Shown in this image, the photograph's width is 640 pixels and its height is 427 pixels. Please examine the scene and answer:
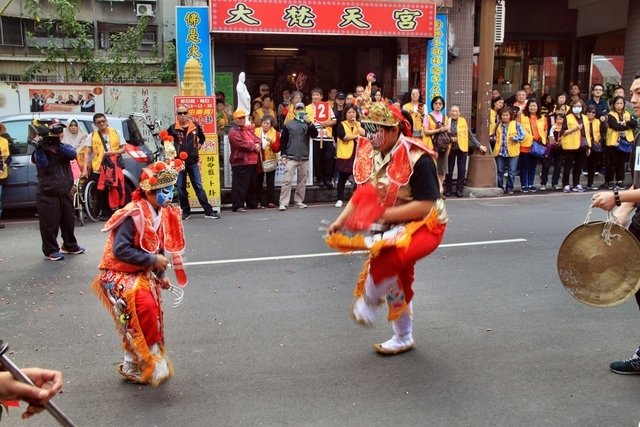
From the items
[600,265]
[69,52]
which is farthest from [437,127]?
[69,52]

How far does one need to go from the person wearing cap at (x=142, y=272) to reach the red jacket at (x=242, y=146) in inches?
266

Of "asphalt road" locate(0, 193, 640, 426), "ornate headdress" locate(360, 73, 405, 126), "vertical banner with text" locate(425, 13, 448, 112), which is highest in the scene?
"vertical banner with text" locate(425, 13, 448, 112)

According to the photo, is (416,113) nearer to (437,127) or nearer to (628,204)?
(437,127)

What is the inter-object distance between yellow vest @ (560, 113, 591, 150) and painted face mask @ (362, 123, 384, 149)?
989 cm

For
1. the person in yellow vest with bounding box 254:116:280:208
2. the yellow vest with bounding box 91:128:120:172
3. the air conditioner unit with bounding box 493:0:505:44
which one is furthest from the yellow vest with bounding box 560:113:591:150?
the yellow vest with bounding box 91:128:120:172

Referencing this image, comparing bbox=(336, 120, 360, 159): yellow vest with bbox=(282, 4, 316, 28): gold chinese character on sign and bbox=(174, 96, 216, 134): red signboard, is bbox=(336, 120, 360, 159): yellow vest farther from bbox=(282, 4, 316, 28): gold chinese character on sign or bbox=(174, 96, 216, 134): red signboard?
bbox=(282, 4, 316, 28): gold chinese character on sign

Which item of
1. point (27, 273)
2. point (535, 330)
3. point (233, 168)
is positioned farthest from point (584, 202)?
point (27, 273)

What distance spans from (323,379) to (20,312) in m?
3.17

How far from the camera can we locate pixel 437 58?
14.7 m

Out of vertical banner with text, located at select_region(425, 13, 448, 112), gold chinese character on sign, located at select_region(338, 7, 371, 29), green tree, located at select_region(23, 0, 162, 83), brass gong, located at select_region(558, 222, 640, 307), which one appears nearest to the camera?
brass gong, located at select_region(558, 222, 640, 307)

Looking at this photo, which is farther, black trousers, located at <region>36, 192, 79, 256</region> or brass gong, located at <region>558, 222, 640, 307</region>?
black trousers, located at <region>36, 192, 79, 256</region>

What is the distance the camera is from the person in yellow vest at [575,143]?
13133mm

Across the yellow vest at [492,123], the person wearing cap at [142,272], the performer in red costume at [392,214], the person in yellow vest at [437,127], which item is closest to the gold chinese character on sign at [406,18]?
the person in yellow vest at [437,127]

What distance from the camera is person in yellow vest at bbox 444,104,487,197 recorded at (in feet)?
41.0
